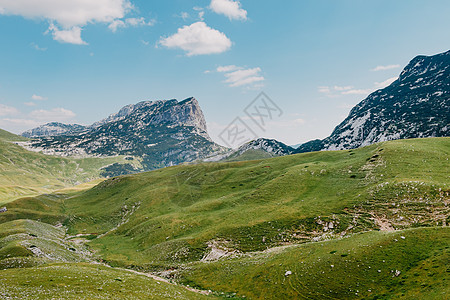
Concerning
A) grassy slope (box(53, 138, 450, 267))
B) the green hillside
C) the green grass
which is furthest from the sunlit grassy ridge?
grassy slope (box(53, 138, 450, 267))

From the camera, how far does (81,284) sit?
26.9 metres

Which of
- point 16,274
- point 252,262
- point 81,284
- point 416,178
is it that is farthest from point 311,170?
point 16,274

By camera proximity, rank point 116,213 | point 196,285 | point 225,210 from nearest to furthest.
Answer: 1. point 196,285
2. point 225,210
3. point 116,213

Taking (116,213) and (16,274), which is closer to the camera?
(16,274)

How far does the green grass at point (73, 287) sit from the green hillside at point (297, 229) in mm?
11350

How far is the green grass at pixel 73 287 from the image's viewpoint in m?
22.4

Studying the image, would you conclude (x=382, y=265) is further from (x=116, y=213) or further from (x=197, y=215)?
(x=116, y=213)

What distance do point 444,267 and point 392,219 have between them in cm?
2280

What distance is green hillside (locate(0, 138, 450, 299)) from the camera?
3027 cm

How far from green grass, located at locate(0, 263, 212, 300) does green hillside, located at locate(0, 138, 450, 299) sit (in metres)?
11.4

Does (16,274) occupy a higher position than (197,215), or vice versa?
(16,274)

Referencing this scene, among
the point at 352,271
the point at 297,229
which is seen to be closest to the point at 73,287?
the point at 352,271

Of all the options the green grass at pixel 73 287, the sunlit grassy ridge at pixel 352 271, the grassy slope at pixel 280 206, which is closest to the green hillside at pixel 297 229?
the sunlit grassy ridge at pixel 352 271

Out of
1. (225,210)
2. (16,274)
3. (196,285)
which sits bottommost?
(196,285)
